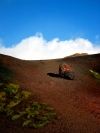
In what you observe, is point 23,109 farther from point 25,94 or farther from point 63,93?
point 63,93

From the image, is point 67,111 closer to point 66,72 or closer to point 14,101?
point 14,101

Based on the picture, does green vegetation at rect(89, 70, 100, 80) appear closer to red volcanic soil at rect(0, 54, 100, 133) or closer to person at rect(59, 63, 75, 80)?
red volcanic soil at rect(0, 54, 100, 133)

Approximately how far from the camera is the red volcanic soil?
19.2 m

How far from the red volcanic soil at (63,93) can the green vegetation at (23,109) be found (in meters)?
0.63

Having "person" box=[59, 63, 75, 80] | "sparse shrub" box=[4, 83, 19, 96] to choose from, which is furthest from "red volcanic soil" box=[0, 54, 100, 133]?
"sparse shrub" box=[4, 83, 19, 96]

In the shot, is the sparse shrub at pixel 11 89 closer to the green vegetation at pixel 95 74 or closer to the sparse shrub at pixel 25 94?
the sparse shrub at pixel 25 94

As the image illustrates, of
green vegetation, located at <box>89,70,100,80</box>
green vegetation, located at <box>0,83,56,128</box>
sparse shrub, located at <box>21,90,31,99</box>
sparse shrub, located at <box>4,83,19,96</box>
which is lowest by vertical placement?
green vegetation, located at <box>0,83,56,128</box>

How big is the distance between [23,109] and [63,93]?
6.07m

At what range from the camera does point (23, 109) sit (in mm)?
21141

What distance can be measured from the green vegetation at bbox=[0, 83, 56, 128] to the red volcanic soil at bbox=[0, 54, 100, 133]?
24.9 inches

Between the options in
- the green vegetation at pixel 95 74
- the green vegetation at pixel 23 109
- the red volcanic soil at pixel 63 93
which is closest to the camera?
the red volcanic soil at pixel 63 93

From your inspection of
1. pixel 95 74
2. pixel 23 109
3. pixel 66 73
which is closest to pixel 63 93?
pixel 23 109

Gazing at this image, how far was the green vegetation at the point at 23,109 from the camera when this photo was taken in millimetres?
19797

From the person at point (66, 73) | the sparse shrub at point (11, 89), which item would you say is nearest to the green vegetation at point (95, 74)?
the person at point (66, 73)
